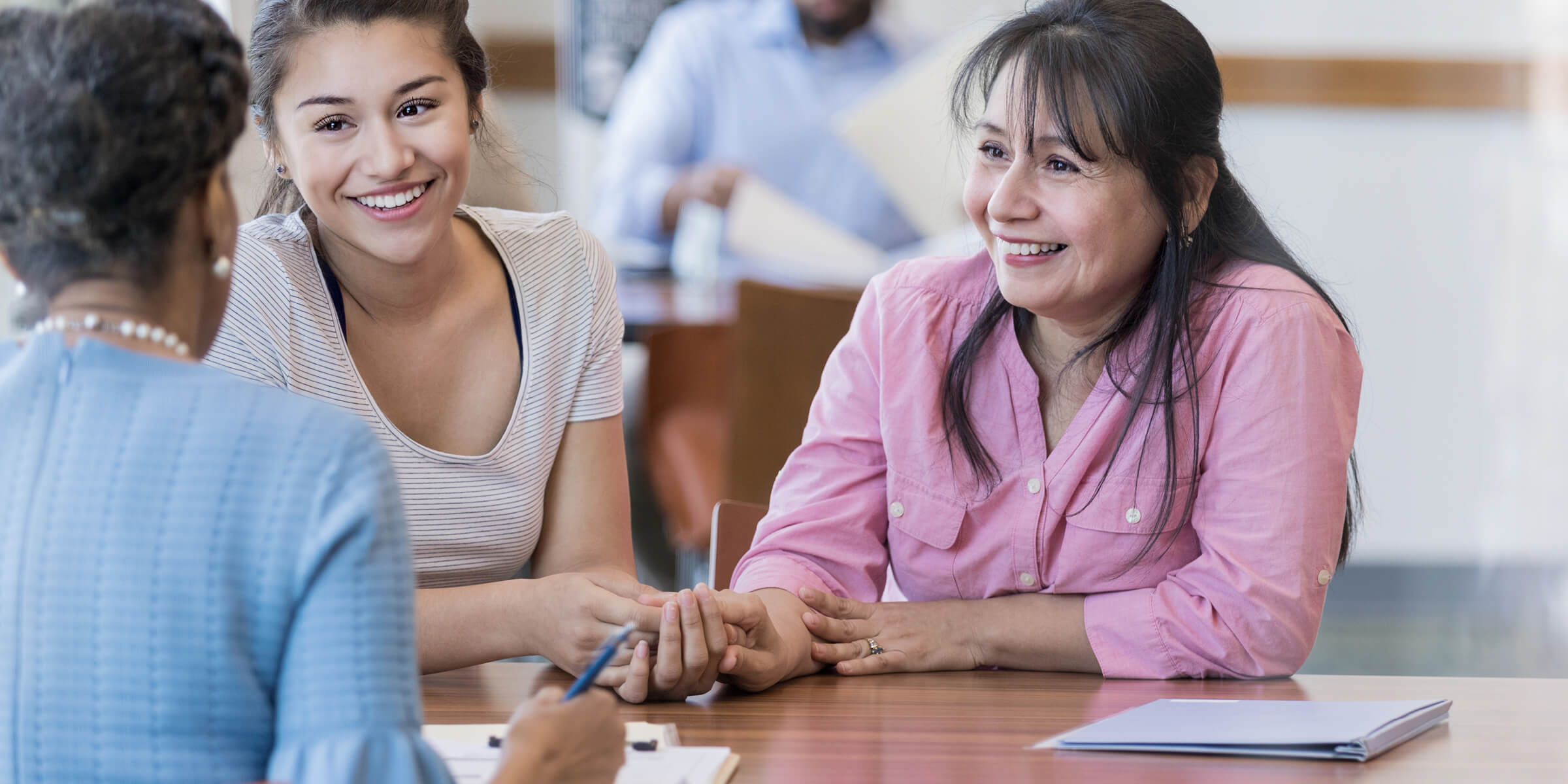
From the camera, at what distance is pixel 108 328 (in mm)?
673

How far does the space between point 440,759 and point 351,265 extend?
2.77 ft

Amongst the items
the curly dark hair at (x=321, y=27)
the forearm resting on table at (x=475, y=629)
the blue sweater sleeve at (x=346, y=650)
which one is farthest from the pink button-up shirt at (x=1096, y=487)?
the blue sweater sleeve at (x=346, y=650)

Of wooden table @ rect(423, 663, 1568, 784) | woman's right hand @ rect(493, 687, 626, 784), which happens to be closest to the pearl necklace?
woman's right hand @ rect(493, 687, 626, 784)

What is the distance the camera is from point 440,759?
689 mm

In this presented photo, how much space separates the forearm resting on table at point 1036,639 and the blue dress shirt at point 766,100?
2.79 metres

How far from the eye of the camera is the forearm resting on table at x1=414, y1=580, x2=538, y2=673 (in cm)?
125

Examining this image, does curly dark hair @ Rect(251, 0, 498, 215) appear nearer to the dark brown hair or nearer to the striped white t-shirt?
the striped white t-shirt

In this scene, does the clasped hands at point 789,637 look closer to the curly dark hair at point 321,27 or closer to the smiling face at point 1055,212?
the smiling face at point 1055,212

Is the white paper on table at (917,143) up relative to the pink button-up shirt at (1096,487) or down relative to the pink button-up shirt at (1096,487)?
up

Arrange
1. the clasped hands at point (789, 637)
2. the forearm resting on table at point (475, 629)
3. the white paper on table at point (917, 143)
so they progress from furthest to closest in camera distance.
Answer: the white paper on table at point (917, 143)
the forearm resting on table at point (475, 629)
the clasped hands at point (789, 637)

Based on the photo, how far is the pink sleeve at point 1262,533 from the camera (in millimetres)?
1264

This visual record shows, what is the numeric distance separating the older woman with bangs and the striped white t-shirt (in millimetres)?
235

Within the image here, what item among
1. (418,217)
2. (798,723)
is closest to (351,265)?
(418,217)

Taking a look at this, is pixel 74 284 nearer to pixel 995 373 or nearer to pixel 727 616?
pixel 727 616
